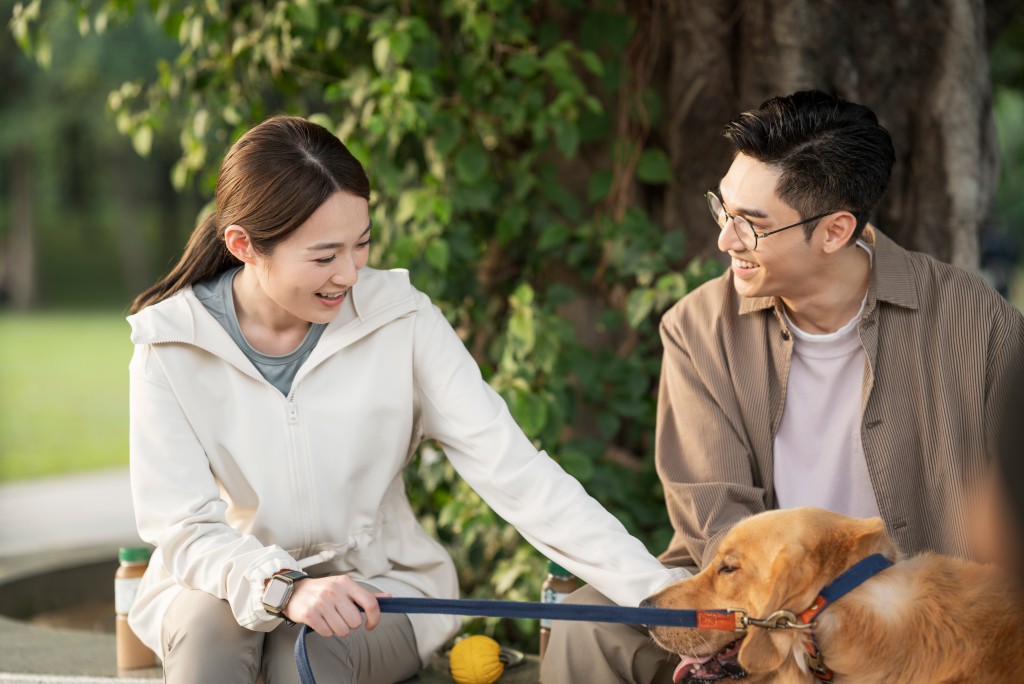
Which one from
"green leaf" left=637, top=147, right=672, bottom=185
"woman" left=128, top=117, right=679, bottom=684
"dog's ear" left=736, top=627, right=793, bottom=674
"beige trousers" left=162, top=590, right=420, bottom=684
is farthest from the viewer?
"green leaf" left=637, top=147, right=672, bottom=185

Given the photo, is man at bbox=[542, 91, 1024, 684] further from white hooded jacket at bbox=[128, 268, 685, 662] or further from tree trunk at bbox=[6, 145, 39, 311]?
tree trunk at bbox=[6, 145, 39, 311]

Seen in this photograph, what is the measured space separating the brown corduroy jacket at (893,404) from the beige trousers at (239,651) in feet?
2.81

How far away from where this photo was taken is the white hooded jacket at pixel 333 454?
2775 millimetres

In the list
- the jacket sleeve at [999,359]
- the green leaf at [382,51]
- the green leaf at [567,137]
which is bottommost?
the jacket sleeve at [999,359]

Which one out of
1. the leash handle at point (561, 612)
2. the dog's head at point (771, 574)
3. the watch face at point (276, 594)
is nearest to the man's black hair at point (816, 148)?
the dog's head at point (771, 574)

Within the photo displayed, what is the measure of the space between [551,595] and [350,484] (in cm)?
72

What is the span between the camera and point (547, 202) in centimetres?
460

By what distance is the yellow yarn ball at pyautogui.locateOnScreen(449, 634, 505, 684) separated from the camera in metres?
3.09

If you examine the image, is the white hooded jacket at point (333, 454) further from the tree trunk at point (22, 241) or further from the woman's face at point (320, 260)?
the tree trunk at point (22, 241)

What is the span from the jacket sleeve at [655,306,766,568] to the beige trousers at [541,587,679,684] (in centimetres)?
27

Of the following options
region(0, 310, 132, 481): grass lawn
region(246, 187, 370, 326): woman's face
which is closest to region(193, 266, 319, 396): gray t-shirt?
region(246, 187, 370, 326): woman's face

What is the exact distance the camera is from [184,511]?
8.86 feet

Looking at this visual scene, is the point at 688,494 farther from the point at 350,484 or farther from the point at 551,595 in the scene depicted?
the point at 350,484

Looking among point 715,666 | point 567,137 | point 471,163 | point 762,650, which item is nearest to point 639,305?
point 567,137
